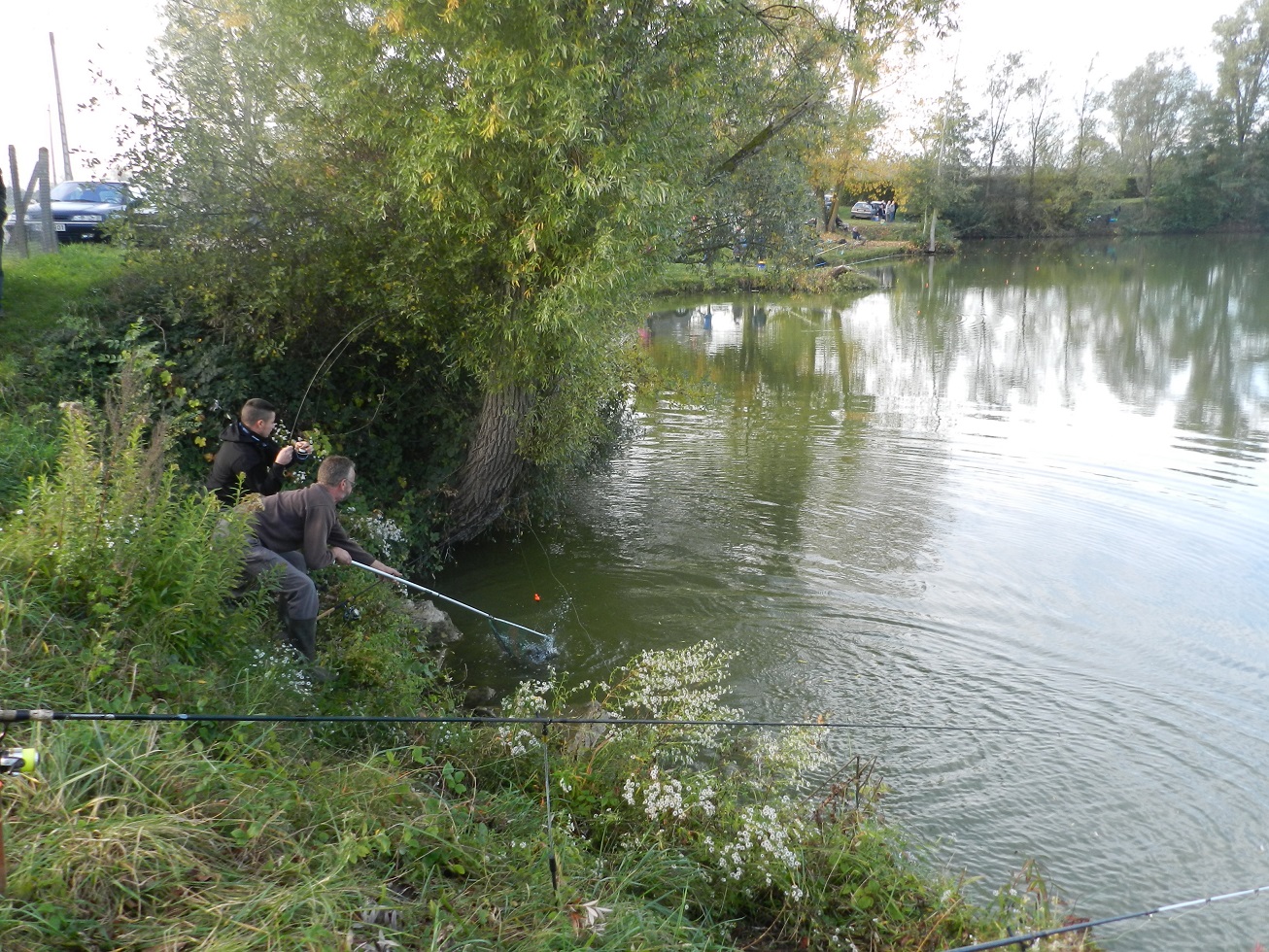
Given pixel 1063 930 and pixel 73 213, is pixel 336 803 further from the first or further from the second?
pixel 73 213

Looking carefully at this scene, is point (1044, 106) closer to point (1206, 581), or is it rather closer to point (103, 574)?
point (1206, 581)

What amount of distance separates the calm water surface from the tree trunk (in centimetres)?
55

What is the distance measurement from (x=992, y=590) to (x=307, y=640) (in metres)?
7.07

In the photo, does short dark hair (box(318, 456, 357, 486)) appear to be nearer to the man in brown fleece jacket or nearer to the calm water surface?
the man in brown fleece jacket

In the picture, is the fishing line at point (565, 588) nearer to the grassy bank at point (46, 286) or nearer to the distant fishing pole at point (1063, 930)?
the distant fishing pole at point (1063, 930)

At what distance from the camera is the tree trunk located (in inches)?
410

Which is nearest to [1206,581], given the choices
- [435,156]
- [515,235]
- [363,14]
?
[515,235]

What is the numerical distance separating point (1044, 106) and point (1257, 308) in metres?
40.0

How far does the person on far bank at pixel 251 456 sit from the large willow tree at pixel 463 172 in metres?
2.34

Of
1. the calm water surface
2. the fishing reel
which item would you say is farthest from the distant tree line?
the fishing reel

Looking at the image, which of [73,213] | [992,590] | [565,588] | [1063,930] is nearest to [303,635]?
[565,588]

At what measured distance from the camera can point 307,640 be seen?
6352 millimetres

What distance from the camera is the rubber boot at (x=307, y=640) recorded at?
614 cm

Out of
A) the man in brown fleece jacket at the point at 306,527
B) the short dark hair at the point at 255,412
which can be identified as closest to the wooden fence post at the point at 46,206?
the short dark hair at the point at 255,412
